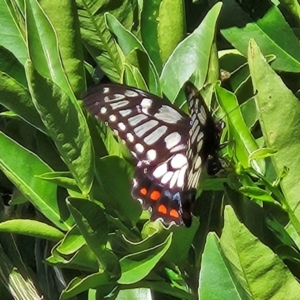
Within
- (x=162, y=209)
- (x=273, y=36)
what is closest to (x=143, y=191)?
(x=162, y=209)

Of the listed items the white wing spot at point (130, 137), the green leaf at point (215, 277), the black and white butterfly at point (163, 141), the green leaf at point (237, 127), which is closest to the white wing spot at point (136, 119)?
the black and white butterfly at point (163, 141)

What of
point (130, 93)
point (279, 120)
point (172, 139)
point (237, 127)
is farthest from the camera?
point (172, 139)

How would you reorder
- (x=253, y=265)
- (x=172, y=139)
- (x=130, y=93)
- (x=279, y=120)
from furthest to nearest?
(x=172, y=139) → (x=130, y=93) → (x=279, y=120) → (x=253, y=265)

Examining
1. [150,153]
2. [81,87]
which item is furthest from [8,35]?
[150,153]

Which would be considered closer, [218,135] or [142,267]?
[142,267]

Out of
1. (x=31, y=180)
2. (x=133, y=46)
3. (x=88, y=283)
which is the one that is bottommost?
(x=88, y=283)

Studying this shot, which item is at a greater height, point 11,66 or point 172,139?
point 11,66

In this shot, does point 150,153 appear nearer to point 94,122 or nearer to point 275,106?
point 94,122

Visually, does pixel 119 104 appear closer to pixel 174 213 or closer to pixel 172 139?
pixel 172 139
